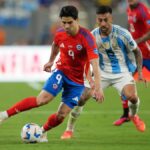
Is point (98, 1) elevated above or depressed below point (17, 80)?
above

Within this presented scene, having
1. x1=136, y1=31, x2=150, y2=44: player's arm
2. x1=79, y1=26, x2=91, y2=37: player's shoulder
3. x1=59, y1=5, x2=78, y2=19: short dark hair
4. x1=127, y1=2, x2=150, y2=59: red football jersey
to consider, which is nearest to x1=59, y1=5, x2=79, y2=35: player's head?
x1=59, y1=5, x2=78, y2=19: short dark hair

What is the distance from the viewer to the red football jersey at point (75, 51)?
11219 mm

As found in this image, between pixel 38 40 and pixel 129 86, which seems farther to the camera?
pixel 38 40

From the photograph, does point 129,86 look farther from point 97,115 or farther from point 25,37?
point 25,37

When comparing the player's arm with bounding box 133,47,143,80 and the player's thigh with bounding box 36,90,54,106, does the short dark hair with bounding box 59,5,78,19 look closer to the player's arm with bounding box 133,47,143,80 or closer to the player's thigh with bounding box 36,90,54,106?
the player's thigh with bounding box 36,90,54,106

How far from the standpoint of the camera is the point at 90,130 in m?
13.3

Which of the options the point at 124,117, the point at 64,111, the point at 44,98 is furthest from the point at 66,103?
the point at 124,117

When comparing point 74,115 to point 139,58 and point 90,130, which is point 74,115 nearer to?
point 90,130

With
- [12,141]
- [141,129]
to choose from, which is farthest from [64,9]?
[141,129]

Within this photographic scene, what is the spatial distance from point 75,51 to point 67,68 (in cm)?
28

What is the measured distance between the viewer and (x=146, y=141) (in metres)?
11.7

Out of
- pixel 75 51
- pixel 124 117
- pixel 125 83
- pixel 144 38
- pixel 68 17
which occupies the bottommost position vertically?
pixel 124 117

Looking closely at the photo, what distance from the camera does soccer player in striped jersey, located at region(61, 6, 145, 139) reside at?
A: 12719mm

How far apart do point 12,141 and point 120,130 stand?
2484 millimetres
